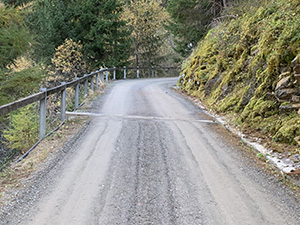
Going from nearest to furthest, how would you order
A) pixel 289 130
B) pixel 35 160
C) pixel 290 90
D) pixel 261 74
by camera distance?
pixel 35 160, pixel 289 130, pixel 290 90, pixel 261 74

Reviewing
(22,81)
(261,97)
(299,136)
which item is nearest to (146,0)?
(22,81)

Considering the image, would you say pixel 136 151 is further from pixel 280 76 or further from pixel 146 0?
pixel 146 0

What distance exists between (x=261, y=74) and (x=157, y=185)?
510 centimetres

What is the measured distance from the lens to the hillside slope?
642cm

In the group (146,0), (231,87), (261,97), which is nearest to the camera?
(261,97)

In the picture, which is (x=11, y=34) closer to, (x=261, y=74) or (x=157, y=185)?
(x=261, y=74)

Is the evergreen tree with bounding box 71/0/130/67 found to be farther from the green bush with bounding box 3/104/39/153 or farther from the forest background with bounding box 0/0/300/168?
the green bush with bounding box 3/104/39/153

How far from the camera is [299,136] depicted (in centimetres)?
551

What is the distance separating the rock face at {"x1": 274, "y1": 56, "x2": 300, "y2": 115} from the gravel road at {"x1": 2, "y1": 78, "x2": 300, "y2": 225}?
145 centimetres

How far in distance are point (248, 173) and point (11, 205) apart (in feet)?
11.7

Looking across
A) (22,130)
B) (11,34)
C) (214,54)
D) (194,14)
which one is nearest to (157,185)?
(22,130)

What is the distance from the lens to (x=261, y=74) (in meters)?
7.93

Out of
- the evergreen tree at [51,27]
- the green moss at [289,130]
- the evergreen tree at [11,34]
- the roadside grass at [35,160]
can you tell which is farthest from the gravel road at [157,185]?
the evergreen tree at [51,27]

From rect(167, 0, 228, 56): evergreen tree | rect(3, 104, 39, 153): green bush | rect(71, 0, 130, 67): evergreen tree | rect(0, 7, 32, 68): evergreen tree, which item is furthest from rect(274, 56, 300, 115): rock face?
rect(71, 0, 130, 67): evergreen tree
